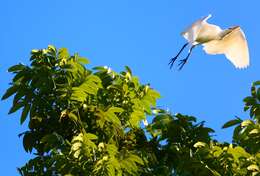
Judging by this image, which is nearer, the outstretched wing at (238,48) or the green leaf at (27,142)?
the green leaf at (27,142)

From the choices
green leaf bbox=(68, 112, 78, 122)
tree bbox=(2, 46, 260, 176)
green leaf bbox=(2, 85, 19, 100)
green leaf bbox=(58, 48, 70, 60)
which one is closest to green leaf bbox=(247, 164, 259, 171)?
tree bbox=(2, 46, 260, 176)

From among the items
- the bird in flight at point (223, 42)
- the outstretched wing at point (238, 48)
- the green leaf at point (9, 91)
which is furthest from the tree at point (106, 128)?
the outstretched wing at point (238, 48)

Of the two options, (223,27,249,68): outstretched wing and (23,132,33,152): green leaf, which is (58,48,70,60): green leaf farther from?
(223,27,249,68): outstretched wing

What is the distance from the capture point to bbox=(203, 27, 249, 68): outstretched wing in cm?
951

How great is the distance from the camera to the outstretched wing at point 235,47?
31.2 ft

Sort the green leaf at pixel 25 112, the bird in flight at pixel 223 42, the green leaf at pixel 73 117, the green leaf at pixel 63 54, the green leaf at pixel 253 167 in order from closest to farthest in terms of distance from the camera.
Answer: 1. the green leaf at pixel 253 167
2. the green leaf at pixel 73 117
3. the green leaf at pixel 25 112
4. the green leaf at pixel 63 54
5. the bird in flight at pixel 223 42

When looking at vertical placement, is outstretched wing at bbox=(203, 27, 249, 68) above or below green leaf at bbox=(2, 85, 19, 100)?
above

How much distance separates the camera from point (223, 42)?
9.59 metres

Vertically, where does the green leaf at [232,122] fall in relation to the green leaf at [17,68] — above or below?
below

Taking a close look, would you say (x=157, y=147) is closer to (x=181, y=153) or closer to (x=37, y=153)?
(x=181, y=153)

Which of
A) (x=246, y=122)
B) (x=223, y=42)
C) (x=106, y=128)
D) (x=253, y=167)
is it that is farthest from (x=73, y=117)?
(x=223, y=42)

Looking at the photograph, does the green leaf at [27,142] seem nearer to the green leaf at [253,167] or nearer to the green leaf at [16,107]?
the green leaf at [16,107]

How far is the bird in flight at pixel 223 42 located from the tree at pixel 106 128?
318 cm

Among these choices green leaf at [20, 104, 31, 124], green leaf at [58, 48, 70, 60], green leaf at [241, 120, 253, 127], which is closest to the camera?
green leaf at [241, 120, 253, 127]
